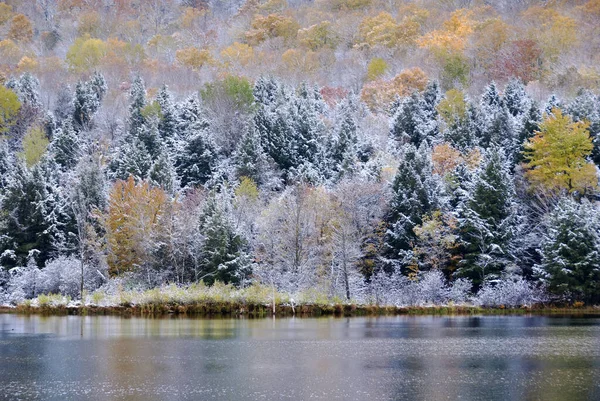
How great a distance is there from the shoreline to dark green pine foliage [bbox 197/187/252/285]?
4.56 meters

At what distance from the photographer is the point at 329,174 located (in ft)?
276

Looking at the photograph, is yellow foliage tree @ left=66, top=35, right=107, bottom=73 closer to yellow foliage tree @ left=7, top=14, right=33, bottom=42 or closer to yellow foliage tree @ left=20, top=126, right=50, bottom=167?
yellow foliage tree @ left=7, top=14, right=33, bottom=42

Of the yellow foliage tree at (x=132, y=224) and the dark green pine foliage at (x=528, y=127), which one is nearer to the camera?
the yellow foliage tree at (x=132, y=224)

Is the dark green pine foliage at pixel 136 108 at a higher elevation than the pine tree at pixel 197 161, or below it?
higher

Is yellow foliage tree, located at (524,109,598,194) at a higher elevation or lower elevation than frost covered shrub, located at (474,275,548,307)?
higher

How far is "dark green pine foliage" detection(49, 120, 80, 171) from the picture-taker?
87.5m

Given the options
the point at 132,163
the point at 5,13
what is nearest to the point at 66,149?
the point at 132,163

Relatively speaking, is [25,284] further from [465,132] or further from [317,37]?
[317,37]

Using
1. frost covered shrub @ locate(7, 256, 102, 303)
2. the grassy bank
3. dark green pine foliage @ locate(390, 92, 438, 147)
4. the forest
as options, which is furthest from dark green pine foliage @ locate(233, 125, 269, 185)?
the grassy bank

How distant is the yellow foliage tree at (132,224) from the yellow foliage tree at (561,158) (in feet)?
95.6

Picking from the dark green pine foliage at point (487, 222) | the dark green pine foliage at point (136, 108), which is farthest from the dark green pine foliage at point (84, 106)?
the dark green pine foliage at point (487, 222)

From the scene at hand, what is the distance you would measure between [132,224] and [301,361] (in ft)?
124

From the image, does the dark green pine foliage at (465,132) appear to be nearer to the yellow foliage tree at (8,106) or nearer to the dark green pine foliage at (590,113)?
the dark green pine foliage at (590,113)

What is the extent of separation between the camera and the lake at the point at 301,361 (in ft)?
87.9
